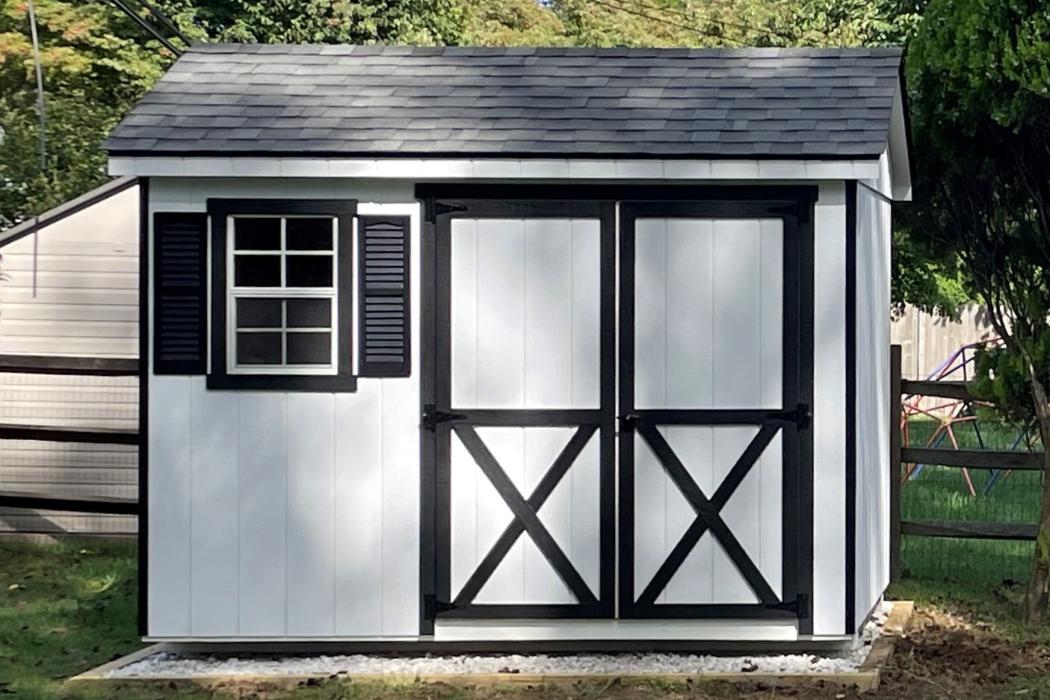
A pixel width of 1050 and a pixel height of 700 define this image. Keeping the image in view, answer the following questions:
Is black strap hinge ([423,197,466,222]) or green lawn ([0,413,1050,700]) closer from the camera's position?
green lawn ([0,413,1050,700])

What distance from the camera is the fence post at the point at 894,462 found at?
391 inches

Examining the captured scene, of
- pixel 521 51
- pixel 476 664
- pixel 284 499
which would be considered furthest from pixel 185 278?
pixel 521 51

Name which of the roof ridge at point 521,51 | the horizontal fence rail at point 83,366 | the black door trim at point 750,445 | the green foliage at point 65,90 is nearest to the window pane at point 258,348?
the black door trim at point 750,445

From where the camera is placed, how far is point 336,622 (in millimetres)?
7637

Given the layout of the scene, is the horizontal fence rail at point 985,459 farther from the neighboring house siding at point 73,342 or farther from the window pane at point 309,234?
the neighboring house siding at point 73,342

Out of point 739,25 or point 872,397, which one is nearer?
point 872,397

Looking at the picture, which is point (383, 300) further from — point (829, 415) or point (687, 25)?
point (687, 25)

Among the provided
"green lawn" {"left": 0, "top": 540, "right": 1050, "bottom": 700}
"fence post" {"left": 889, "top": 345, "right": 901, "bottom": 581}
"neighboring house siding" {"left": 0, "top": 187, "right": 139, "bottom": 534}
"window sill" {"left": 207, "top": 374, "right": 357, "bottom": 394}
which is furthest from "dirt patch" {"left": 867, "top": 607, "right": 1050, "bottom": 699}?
"neighboring house siding" {"left": 0, "top": 187, "right": 139, "bottom": 534}

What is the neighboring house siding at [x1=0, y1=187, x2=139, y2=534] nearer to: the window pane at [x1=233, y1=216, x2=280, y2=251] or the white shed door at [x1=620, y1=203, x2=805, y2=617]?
the window pane at [x1=233, y1=216, x2=280, y2=251]

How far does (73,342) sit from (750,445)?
5.89 m

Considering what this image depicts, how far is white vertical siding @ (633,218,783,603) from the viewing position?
7562 millimetres

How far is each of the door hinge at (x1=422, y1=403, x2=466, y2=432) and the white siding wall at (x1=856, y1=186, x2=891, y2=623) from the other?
6.35 ft

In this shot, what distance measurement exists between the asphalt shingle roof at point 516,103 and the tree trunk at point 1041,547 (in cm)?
200

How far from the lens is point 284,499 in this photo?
7602 millimetres
